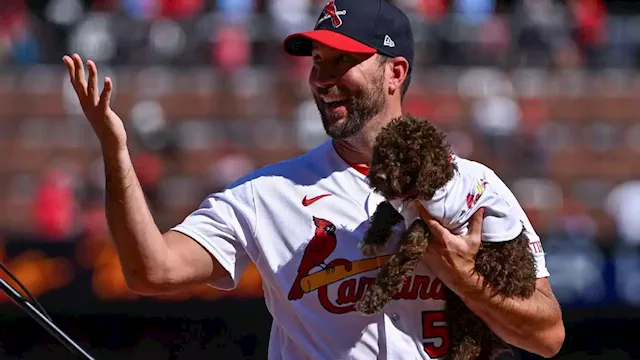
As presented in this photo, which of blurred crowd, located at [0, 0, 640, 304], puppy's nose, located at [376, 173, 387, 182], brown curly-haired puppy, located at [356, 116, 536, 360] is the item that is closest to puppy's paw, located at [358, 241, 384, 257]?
brown curly-haired puppy, located at [356, 116, 536, 360]

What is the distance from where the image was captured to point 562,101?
15.5 meters

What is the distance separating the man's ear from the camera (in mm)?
3730

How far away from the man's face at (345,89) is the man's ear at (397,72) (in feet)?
0.23

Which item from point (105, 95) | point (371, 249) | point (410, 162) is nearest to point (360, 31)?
point (410, 162)

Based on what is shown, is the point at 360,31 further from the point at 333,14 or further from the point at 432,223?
the point at 432,223

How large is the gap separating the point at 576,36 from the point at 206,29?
205 inches

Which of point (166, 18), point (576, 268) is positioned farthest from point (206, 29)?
point (576, 268)

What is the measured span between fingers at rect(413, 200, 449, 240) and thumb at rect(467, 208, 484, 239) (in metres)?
0.11

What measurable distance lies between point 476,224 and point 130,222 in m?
1.02

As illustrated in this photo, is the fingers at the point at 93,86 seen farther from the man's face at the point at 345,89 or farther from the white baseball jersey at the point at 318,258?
the man's face at the point at 345,89

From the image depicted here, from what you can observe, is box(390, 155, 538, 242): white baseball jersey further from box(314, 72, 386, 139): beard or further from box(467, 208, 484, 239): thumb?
box(314, 72, 386, 139): beard

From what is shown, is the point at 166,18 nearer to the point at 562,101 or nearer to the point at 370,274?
the point at 562,101

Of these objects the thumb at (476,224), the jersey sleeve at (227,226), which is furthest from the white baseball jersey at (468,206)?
the jersey sleeve at (227,226)

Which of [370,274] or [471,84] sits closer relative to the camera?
[370,274]
